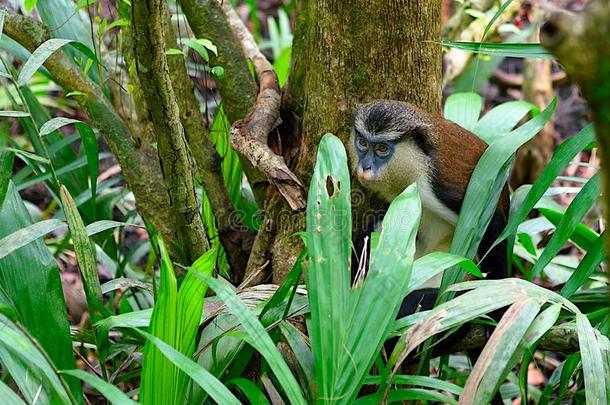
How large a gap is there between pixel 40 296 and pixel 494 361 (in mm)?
1325

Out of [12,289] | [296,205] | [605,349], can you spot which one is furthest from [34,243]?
[605,349]

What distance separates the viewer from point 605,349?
6.53 feet

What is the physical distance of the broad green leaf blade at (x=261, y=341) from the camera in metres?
1.83

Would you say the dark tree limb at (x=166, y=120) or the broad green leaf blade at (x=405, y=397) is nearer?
the broad green leaf blade at (x=405, y=397)

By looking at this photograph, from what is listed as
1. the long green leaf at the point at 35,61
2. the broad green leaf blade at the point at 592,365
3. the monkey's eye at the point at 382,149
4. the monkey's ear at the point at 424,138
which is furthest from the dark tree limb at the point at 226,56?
the broad green leaf blade at the point at 592,365

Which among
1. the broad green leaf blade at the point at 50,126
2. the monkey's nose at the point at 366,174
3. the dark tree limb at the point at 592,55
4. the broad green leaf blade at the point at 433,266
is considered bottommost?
the broad green leaf blade at the point at 433,266

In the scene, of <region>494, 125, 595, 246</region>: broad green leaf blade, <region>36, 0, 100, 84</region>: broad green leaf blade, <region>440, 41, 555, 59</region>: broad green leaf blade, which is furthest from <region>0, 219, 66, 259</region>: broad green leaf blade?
<region>494, 125, 595, 246</region>: broad green leaf blade

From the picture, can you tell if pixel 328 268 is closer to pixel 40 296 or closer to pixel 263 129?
pixel 40 296

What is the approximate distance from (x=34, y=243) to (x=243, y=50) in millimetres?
1461

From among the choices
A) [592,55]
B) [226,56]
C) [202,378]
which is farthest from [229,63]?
[592,55]

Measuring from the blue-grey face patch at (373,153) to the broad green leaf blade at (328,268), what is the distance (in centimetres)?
94

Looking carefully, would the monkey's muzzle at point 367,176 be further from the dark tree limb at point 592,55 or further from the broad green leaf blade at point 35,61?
the dark tree limb at point 592,55

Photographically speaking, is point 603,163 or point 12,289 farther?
point 12,289

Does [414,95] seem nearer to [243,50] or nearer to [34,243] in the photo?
[243,50]
